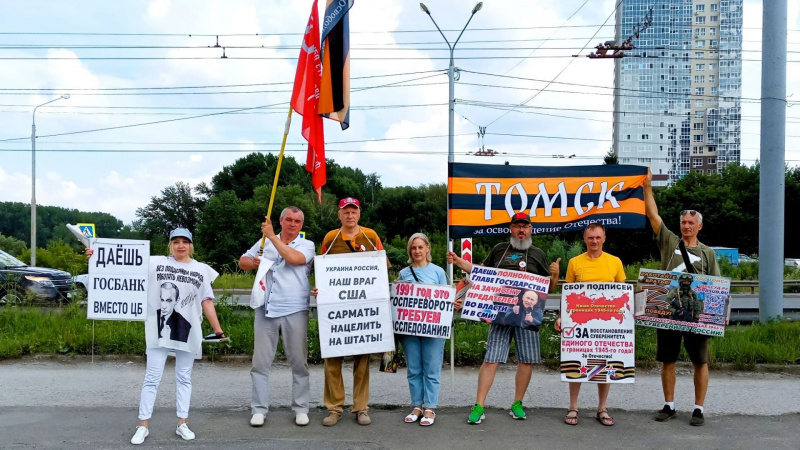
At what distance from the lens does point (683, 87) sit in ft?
359

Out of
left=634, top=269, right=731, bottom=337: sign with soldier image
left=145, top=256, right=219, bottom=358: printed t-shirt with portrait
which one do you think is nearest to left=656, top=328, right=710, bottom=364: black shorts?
left=634, top=269, right=731, bottom=337: sign with soldier image

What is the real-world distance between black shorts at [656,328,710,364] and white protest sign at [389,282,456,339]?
2040 mm

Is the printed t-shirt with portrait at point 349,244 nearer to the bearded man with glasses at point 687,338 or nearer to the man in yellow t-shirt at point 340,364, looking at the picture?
the man in yellow t-shirt at point 340,364

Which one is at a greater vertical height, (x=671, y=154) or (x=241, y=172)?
(x=671, y=154)

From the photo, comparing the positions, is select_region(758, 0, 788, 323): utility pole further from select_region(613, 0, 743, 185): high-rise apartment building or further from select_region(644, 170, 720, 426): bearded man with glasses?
select_region(613, 0, 743, 185): high-rise apartment building

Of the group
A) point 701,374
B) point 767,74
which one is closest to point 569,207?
point 701,374

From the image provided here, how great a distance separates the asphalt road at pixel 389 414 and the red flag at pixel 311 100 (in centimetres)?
233

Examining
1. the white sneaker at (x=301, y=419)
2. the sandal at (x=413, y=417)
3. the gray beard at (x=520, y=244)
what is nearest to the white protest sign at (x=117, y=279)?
the white sneaker at (x=301, y=419)

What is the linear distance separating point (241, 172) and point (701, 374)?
6135 cm

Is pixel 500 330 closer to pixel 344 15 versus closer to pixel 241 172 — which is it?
pixel 344 15

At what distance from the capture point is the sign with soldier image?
20.5 ft

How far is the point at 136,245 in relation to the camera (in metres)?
7.01

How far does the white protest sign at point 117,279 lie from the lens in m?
6.75

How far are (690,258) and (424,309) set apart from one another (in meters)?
2.58
